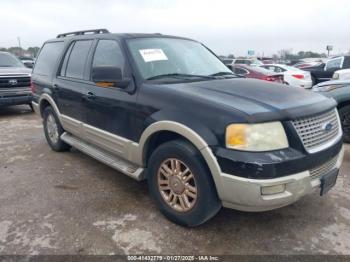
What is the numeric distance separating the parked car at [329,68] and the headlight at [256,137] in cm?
1062

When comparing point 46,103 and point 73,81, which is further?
point 46,103

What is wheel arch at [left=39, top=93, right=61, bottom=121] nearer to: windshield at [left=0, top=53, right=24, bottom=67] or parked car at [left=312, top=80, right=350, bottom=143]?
parked car at [left=312, top=80, right=350, bottom=143]

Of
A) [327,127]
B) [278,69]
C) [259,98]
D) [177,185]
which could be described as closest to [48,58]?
[177,185]

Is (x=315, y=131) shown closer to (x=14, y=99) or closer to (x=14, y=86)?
(x=14, y=99)

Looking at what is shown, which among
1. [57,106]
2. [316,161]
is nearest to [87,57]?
[57,106]

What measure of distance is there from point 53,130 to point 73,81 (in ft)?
4.33

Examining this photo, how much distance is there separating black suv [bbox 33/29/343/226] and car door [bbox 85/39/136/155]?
1 cm

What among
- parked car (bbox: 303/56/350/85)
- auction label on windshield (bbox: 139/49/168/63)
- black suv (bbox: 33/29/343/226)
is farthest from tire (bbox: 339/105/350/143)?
parked car (bbox: 303/56/350/85)

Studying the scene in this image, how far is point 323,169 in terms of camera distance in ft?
9.16

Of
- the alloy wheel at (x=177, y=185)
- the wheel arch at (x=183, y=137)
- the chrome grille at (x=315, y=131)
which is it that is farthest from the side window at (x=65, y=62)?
the chrome grille at (x=315, y=131)

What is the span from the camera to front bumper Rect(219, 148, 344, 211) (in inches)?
95.3

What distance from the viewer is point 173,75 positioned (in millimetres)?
3457

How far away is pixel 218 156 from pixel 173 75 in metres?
1.28

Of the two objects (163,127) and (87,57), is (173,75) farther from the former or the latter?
(87,57)
